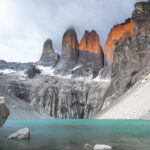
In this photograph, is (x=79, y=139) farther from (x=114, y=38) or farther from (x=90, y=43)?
(x=90, y=43)

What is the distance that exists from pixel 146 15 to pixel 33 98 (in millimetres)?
70633

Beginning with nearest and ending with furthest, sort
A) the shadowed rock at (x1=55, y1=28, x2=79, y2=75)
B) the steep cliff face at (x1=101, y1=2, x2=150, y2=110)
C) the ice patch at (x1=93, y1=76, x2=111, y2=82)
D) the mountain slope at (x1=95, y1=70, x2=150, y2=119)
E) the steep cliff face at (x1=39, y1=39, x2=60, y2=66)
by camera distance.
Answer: the mountain slope at (x1=95, y1=70, x2=150, y2=119) → the steep cliff face at (x1=101, y1=2, x2=150, y2=110) → the ice patch at (x1=93, y1=76, x2=111, y2=82) → the shadowed rock at (x1=55, y1=28, x2=79, y2=75) → the steep cliff face at (x1=39, y1=39, x2=60, y2=66)

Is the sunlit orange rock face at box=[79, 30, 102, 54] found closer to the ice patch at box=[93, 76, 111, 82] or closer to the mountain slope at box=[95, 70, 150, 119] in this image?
the ice patch at box=[93, 76, 111, 82]

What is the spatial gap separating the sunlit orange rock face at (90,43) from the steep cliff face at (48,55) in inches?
826

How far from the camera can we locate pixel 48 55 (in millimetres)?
149500

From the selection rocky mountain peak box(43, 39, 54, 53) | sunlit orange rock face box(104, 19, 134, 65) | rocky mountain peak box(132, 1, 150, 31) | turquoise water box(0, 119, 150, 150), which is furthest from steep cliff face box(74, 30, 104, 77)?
turquoise water box(0, 119, 150, 150)

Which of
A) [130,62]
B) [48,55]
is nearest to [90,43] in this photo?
[48,55]

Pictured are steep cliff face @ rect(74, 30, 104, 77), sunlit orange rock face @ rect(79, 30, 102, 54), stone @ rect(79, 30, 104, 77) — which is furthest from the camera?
sunlit orange rock face @ rect(79, 30, 102, 54)

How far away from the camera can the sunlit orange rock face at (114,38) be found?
120 meters

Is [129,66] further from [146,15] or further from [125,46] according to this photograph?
[146,15]

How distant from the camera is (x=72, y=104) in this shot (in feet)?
334

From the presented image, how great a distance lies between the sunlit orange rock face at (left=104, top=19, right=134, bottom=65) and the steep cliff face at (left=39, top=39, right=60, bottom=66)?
37.6m

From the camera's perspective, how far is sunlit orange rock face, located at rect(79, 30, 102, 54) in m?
136

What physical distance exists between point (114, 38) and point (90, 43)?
18.3 meters
